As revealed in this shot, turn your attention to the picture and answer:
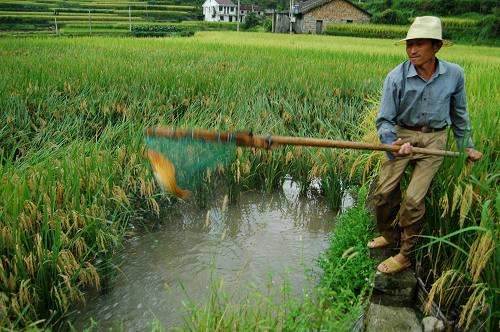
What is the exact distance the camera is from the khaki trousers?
7.56 ft

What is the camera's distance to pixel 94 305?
105 inches

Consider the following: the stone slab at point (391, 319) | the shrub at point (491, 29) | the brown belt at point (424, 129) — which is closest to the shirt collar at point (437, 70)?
the brown belt at point (424, 129)

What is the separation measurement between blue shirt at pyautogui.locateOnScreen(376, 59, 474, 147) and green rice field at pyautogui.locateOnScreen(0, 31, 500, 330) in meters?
0.25

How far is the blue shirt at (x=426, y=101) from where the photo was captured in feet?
7.71

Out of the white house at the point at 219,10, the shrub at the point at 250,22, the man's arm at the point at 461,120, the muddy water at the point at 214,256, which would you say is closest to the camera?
the man's arm at the point at 461,120

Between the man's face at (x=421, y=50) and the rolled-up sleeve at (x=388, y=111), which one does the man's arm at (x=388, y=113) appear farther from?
the man's face at (x=421, y=50)

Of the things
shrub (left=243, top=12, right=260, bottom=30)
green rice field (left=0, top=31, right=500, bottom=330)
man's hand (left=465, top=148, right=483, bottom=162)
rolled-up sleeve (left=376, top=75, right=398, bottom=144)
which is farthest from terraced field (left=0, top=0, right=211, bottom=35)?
man's hand (left=465, top=148, right=483, bottom=162)

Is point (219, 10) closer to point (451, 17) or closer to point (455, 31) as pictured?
point (451, 17)

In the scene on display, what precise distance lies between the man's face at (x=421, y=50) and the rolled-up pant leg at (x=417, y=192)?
407 mm

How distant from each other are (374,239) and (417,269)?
0.31 meters

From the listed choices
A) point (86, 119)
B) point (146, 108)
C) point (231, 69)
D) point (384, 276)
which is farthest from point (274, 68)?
point (384, 276)

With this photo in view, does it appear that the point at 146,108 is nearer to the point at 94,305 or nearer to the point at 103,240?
the point at 103,240

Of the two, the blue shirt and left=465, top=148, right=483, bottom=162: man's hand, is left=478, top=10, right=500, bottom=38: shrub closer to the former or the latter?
the blue shirt

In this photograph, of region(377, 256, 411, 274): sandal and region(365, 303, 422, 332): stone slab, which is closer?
region(365, 303, 422, 332): stone slab
